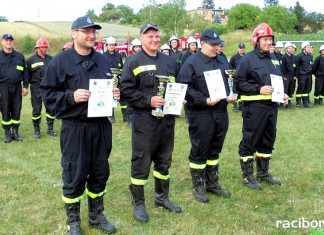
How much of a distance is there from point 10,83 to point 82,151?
17.8ft

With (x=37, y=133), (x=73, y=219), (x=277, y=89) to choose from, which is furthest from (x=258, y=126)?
(x=37, y=133)

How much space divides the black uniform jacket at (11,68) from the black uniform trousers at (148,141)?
A: 5061 millimetres

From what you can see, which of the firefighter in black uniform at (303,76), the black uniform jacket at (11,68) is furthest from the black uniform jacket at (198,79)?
the firefighter in black uniform at (303,76)

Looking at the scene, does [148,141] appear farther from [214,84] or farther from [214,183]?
[214,183]

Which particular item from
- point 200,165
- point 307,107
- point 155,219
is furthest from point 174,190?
point 307,107

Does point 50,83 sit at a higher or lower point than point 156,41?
lower

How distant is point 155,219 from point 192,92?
1730mm

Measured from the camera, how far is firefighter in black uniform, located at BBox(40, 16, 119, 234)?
4.17 meters

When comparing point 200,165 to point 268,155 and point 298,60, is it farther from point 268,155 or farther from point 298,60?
point 298,60

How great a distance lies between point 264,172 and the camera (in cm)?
630

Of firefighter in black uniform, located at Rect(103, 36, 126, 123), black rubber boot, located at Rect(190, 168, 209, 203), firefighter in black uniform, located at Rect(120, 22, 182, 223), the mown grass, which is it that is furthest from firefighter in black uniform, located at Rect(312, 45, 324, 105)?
firefighter in black uniform, located at Rect(120, 22, 182, 223)

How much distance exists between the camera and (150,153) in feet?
16.1

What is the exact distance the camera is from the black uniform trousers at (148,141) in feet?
15.8

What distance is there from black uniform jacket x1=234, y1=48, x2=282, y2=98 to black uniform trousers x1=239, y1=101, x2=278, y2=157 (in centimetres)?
25
